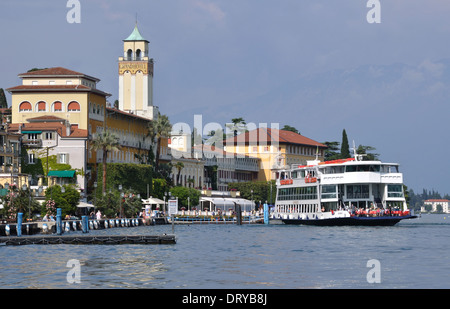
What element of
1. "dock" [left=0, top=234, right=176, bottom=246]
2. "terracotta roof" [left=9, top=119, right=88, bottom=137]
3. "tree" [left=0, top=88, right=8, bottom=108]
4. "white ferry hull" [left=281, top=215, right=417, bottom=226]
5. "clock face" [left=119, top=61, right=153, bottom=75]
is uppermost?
"clock face" [left=119, top=61, right=153, bottom=75]

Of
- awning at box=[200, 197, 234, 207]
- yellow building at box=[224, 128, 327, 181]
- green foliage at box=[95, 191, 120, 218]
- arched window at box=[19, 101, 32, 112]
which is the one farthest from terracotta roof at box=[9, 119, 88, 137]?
yellow building at box=[224, 128, 327, 181]

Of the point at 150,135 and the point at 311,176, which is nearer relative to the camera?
the point at 311,176

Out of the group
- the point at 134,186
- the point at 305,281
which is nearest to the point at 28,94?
the point at 134,186

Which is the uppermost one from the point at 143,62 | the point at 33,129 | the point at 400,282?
the point at 143,62

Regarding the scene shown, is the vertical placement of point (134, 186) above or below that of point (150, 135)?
below

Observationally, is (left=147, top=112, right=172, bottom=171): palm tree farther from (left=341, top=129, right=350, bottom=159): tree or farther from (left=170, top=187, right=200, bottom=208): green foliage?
(left=341, top=129, right=350, bottom=159): tree

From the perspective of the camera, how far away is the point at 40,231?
220 ft

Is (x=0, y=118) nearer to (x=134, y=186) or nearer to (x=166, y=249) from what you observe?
(x=134, y=186)

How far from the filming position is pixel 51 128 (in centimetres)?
10656

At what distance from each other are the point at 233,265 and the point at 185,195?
91435mm

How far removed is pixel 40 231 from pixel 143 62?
82.5m

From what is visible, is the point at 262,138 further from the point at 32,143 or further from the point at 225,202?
the point at 32,143

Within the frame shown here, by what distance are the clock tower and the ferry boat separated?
58.1 m

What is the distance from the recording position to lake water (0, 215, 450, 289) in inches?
1388
